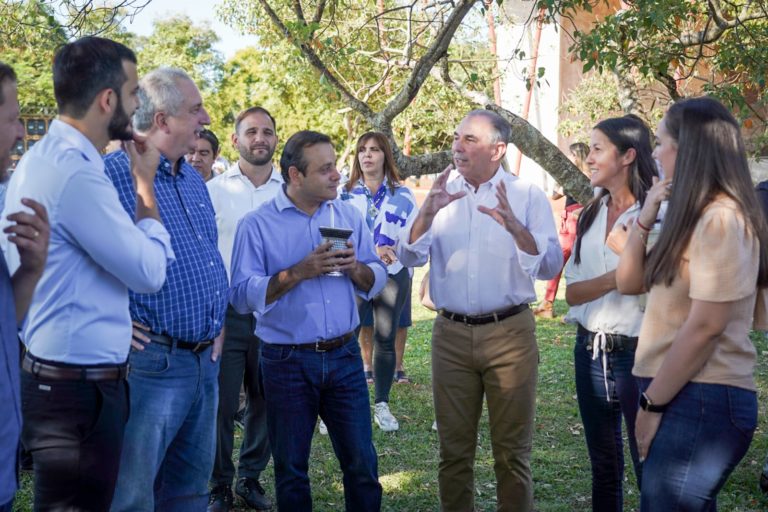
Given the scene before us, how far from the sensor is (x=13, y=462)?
2555mm

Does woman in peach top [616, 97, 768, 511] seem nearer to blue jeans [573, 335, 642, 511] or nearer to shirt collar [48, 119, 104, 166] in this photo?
blue jeans [573, 335, 642, 511]

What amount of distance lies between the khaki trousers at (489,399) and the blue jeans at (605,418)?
1.15ft

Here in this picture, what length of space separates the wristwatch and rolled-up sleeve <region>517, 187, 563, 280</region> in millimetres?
1615

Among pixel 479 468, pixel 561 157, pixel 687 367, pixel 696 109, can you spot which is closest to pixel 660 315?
pixel 687 367

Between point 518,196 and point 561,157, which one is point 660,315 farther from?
point 561,157

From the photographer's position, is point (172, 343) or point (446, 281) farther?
point (446, 281)

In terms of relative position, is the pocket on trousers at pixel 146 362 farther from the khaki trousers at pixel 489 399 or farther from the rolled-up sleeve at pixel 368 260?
the khaki trousers at pixel 489 399

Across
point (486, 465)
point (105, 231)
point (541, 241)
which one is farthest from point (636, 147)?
point (486, 465)

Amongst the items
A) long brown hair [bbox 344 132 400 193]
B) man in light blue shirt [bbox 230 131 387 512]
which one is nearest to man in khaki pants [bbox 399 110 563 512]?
man in light blue shirt [bbox 230 131 387 512]

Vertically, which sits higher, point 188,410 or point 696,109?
point 696,109

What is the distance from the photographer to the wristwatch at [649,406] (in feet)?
9.83

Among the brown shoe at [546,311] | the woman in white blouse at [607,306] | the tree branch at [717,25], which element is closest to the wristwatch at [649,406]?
the woman in white blouse at [607,306]

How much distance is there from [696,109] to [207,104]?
3982 centimetres

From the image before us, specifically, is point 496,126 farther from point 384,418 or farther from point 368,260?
point 384,418
